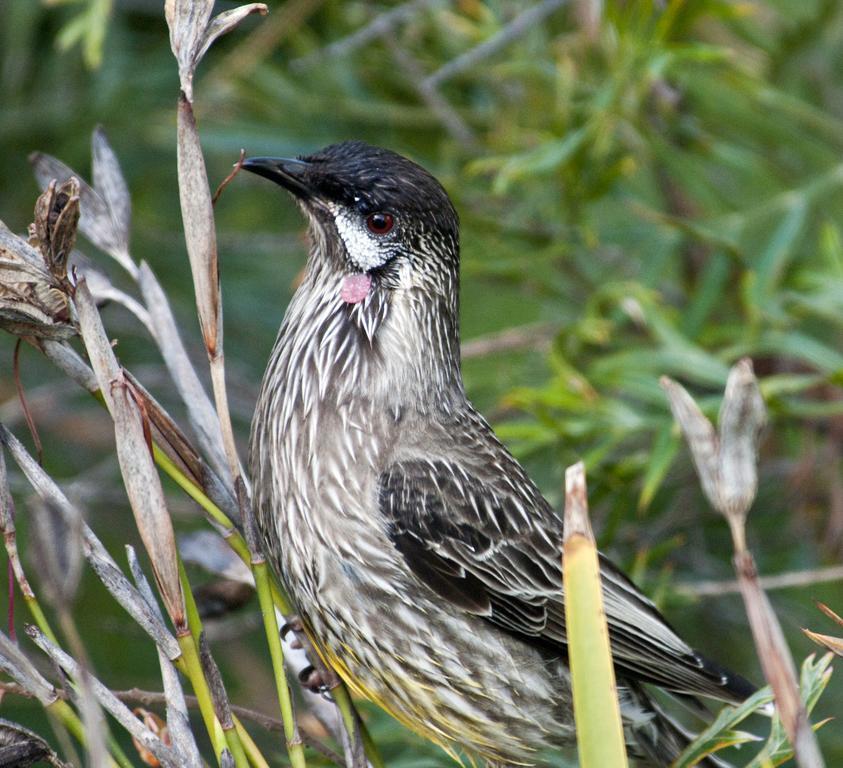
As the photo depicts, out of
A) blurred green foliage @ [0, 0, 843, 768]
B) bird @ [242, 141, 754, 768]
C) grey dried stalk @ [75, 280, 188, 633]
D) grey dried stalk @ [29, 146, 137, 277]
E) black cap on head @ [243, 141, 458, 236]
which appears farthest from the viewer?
blurred green foliage @ [0, 0, 843, 768]

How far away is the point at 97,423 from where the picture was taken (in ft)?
12.6

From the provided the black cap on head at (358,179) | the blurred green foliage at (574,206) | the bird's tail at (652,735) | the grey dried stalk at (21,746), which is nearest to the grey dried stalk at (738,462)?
the grey dried stalk at (21,746)

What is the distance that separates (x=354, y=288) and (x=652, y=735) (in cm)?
106

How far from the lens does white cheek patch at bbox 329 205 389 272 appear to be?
225cm

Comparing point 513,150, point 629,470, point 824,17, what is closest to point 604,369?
point 629,470

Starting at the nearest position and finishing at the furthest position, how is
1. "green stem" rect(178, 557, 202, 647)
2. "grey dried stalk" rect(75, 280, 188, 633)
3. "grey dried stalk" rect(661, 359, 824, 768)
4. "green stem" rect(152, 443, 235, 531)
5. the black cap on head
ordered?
"grey dried stalk" rect(661, 359, 824, 768), "grey dried stalk" rect(75, 280, 188, 633), "green stem" rect(178, 557, 202, 647), "green stem" rect(152, 443, 235, 531), the black cap on head

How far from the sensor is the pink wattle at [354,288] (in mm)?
2283

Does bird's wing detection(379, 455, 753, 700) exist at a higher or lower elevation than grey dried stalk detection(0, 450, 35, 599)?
lower

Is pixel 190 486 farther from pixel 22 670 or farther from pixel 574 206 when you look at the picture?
pixel 574 206

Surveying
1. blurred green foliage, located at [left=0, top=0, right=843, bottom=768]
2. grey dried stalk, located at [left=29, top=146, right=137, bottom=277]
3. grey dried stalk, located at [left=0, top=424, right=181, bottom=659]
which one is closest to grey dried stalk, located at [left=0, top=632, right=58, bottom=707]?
grey dried stalk, located at [left=0, top=424, right=181, bottom=659]

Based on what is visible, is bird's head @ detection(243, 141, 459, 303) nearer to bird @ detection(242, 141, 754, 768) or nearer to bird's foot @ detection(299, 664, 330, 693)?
bird @ detection(242, 141, 754, 768)

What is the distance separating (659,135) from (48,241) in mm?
2430

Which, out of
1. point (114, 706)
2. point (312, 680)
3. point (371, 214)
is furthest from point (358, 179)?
point (114, 706)

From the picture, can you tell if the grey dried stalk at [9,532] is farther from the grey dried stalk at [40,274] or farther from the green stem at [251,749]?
the green stem at [251,749]
